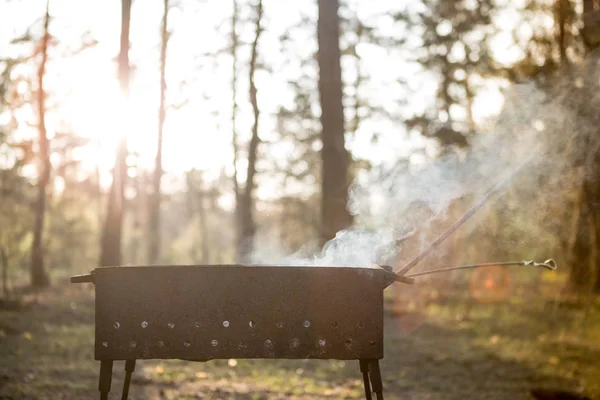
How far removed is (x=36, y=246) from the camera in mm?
19594

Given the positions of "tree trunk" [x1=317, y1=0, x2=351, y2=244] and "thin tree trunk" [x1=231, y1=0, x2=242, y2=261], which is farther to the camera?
"thin tree trunk" [x1=231, y1=0, x2=242, y2=261]

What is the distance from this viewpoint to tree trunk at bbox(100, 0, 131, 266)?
11609 mm

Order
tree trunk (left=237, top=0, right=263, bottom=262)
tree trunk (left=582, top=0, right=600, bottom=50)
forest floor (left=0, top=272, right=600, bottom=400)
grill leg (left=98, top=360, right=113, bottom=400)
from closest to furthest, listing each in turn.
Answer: grill leg (left=98, top=360, right=113, bottom=400)
forest floor (left=0, top=272, right=600, bottom=400)
tree trunk (left=582, top=0, right=600, bottom=50)
tree trunk (left=237, top=0, right=263, bottom=262)

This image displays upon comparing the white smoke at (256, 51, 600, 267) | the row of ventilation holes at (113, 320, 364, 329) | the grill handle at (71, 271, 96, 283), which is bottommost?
the row of ventilation holes at (113, 320, 364, 329)

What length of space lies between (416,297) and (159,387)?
10393 millimetres

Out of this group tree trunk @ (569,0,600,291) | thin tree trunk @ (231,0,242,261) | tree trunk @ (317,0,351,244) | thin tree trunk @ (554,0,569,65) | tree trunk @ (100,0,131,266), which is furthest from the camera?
thin tree trunk @ (231,0,242,261)

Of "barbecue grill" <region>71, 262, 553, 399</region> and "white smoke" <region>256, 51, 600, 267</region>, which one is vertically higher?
"white smoke" <region>256, 51, 600, 267</region>

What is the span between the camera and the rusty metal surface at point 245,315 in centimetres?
471

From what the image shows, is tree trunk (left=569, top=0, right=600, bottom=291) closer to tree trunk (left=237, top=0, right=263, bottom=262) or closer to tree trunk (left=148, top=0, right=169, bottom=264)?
tree trunk (left=237, top=0, right=263, bottom=262)

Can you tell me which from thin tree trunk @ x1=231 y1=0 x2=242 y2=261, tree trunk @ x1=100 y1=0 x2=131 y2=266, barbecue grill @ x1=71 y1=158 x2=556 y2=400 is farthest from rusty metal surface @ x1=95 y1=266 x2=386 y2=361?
thin tree trunk @ x1=231 y1=0 x2=242 y2=261

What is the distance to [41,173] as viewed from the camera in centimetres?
1925

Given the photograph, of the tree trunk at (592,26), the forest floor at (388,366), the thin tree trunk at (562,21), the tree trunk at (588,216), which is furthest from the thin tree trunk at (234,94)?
the tree trunk at (592,26)

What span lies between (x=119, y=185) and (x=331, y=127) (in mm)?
5963

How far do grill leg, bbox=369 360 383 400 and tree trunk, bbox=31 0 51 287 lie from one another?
53.8 feet
